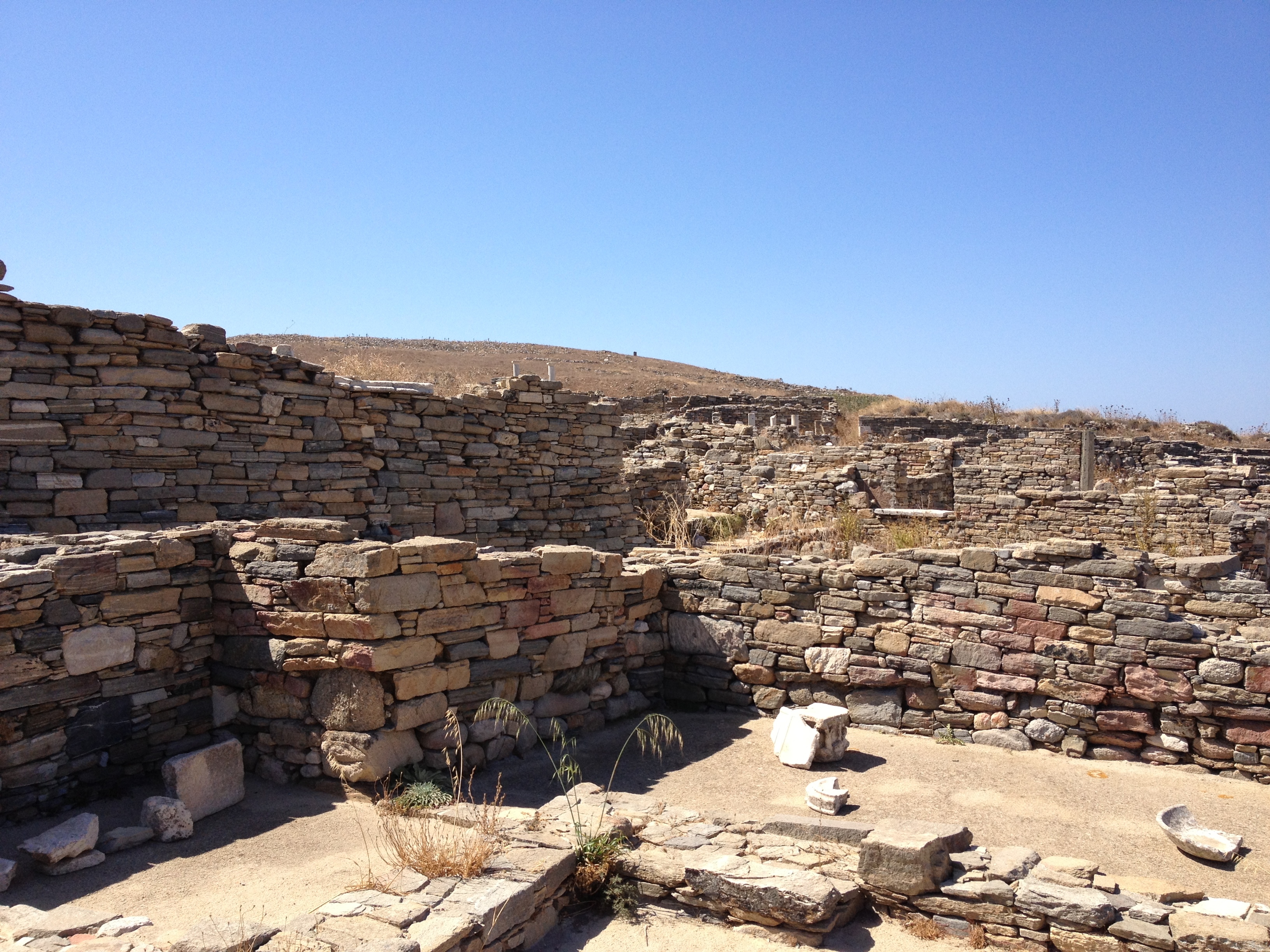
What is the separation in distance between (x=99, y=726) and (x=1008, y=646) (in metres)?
6.77

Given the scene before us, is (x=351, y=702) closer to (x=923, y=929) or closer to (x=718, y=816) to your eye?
(x=718, y=816)

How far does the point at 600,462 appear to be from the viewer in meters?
12.9

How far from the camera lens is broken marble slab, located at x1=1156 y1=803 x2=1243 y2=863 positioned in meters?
4.81

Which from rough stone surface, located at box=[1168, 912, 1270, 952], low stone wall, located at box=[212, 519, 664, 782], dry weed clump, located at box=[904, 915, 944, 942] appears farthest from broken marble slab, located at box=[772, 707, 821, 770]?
rough stone surface, located at box=[1168, 912, 1270, 952]

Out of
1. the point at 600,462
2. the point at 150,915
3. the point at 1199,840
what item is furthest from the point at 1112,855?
the point at 600,462

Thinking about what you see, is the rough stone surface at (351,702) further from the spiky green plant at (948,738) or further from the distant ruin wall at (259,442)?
the spiky green plant at (948,738)

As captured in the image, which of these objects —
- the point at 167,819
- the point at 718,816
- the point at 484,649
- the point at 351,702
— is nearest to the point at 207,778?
the point at 167,819

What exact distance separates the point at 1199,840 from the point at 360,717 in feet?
17.3

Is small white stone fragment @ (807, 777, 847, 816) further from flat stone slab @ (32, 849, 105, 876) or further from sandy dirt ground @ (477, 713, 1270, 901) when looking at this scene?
flat stone slab @ (32, 849, 105, 876)

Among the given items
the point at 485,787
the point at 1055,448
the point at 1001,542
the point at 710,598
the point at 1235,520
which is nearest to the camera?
the point at 485,787

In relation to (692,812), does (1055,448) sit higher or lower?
higher

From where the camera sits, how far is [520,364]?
39.2 m

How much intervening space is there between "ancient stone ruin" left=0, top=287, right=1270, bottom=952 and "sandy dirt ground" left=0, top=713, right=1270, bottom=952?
0.53 feet

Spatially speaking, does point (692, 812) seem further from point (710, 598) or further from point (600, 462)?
point (600, 462)
